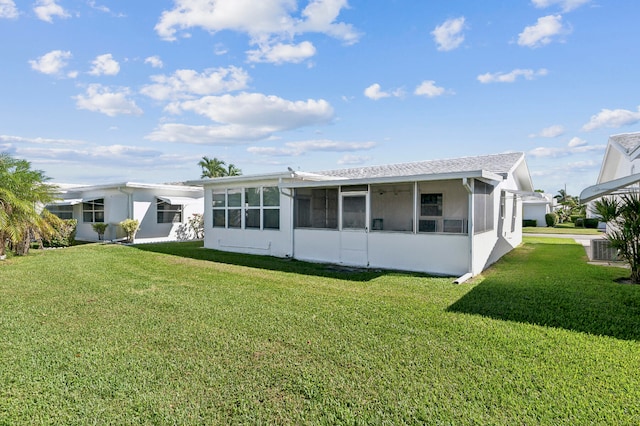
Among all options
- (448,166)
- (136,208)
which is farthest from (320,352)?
(136,208)

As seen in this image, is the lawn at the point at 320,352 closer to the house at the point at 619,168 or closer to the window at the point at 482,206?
the window at the point at 482,206

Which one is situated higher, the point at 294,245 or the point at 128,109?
the point at 128,109

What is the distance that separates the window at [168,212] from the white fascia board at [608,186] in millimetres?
19242

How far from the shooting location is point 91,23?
40.5 feet

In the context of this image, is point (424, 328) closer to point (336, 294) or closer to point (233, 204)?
point (336, 294)

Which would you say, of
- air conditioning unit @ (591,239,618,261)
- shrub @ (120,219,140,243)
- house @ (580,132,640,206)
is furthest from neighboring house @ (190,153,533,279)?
shrub @ (120,219,140,243)

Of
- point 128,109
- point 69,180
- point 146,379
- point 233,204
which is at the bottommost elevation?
point 146,379

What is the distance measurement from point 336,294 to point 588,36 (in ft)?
40.7

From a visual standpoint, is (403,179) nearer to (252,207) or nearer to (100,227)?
(252,207)

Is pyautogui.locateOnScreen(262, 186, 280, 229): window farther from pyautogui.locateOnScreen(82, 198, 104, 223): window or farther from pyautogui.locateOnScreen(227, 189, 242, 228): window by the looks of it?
pyautogui.locateOnScreen(82, 198, 104, 223): window

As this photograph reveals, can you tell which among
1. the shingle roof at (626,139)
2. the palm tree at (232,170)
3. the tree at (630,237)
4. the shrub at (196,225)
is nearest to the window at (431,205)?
the tree at (630,237)

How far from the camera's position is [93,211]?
20.8 metres

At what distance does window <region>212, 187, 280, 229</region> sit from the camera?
13938mm

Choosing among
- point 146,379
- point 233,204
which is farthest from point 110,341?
point 233,204
